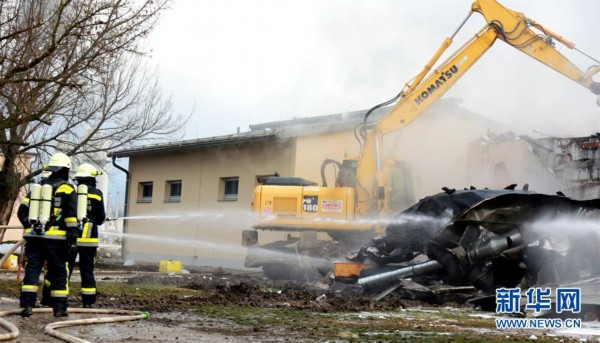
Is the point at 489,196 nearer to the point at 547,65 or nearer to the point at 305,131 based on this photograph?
the point at 547,65

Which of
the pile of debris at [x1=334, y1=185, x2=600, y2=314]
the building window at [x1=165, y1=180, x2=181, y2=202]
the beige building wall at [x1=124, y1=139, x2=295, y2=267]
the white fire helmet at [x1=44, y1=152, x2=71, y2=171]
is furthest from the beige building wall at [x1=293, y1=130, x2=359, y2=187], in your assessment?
the white fire helmet at [x1=44, y1=152, x2=71, y2=171]

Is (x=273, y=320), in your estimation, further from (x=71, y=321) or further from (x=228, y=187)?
(x=228, y=187)

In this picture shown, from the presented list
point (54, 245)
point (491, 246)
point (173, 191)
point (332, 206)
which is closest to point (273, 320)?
point (54, 245)

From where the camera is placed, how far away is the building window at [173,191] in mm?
24844

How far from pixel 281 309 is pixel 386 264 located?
3192 mm

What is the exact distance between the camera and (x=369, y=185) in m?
14.7

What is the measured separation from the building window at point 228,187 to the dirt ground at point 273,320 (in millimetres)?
11126

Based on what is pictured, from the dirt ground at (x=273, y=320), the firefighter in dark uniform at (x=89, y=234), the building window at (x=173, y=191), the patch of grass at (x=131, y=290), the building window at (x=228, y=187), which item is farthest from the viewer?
the building window at (x=173, y=191)

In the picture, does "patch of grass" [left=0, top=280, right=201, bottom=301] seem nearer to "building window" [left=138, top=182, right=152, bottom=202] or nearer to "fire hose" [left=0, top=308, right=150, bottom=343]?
"fire hose" [left=0, top=308, right=150, bottom=343]

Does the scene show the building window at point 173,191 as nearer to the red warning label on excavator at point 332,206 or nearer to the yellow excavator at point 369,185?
the yellow excavator at point 369,185

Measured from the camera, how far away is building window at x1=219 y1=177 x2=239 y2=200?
2247cm

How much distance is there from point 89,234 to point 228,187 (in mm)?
14340

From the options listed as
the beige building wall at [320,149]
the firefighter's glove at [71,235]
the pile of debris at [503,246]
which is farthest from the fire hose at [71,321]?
the beige building wall at [320,149]

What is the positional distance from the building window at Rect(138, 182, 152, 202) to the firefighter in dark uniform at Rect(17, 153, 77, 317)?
18747mm
